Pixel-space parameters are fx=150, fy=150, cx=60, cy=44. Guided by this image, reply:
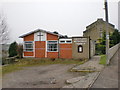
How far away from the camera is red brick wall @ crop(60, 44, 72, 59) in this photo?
20.0 metres

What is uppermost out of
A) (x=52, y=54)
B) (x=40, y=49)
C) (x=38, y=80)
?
(x=40, y=49)

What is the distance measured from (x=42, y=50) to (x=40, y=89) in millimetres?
14123

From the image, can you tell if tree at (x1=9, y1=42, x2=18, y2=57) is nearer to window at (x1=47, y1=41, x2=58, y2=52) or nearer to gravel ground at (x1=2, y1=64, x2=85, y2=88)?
window at (x1=47, y1=41, x2=58, y2=52)

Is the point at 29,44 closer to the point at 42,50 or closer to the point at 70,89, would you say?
the point at 42,50

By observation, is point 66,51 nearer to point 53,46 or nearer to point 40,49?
point 53,46

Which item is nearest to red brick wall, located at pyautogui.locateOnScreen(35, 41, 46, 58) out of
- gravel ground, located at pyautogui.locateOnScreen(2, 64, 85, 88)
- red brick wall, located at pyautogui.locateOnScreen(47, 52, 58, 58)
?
red brick wall, located at pyautogui.locateOnScreen(47, 52, 58, 58)

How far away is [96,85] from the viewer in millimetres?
7008

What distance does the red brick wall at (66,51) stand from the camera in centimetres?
1998

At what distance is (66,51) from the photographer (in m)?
20.1

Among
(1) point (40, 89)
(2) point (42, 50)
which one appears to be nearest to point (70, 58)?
(2) point (42, 50)

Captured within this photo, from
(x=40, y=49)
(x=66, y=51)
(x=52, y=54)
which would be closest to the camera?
(x=66, y=51)

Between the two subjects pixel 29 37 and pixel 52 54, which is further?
pixel 29 37

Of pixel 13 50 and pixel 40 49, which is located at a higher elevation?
pixel 40 49

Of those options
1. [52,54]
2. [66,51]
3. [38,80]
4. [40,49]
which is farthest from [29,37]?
[38,80]
